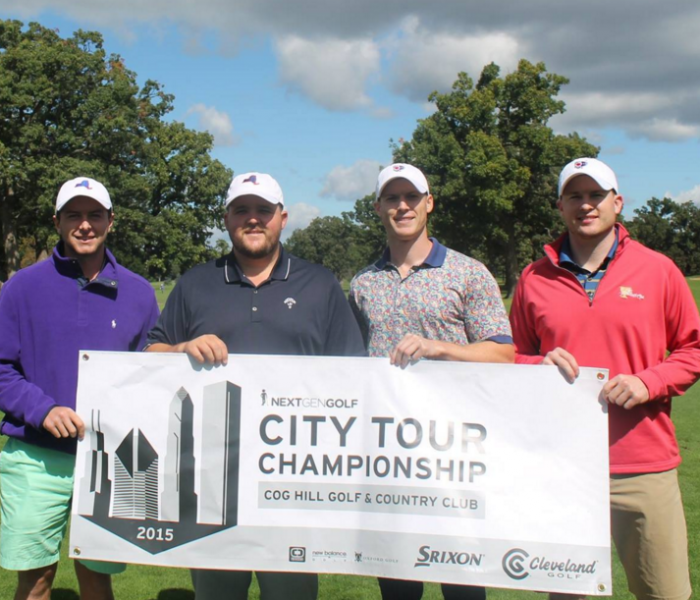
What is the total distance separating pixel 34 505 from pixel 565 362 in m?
2.87

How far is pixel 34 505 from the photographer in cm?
397

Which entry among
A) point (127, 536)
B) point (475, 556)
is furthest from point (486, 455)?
point (127, 536)

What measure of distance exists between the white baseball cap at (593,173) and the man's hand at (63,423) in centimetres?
281

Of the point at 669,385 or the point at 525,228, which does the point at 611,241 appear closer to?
the point at 669,385

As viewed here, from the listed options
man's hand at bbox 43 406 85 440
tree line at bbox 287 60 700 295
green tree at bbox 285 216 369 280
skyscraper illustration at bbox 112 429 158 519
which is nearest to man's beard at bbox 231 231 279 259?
skyscraper illustration at bbox 112 429 158 519

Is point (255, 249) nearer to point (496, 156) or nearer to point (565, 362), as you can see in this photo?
point (565, 362)

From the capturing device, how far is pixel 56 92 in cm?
4344

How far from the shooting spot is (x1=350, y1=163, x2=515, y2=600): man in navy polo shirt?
12.6 ft

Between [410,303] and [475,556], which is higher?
[410,303]

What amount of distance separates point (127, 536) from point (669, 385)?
2827 mm

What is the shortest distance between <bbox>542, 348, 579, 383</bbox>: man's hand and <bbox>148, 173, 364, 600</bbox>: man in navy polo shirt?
3.18 ft

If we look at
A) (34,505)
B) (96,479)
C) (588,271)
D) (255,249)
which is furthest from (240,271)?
(588,271)

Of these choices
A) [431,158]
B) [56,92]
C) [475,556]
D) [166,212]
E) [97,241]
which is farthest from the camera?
[431,158]

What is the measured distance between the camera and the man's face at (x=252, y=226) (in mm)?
3809
